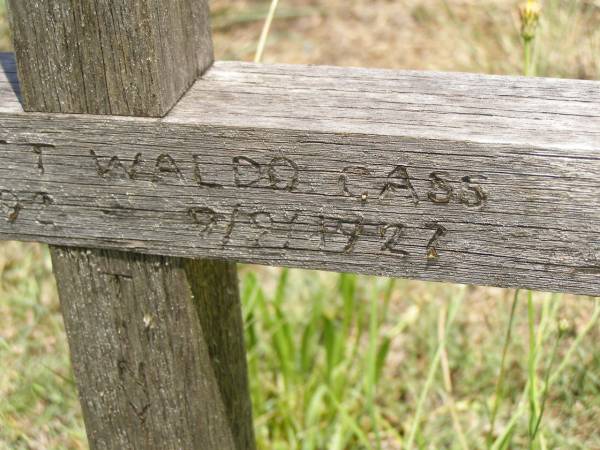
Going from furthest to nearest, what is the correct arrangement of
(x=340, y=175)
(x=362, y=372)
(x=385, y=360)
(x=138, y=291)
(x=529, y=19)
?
(x=385, y=360)
(x=362, y=372)
(x=529, y=19)
(x=138, y=291)
(x=340, y=175)

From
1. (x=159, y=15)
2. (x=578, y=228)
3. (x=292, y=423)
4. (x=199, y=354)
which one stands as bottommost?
(x=292, y=423)

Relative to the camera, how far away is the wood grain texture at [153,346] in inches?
46.5

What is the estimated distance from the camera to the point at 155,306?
119 centimetres

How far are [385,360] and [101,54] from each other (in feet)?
4.72

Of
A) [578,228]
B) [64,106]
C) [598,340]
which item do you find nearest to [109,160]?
[64,106]

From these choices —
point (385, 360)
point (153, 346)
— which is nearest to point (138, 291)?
point (153, 346)

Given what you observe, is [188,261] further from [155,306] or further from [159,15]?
[159,15]

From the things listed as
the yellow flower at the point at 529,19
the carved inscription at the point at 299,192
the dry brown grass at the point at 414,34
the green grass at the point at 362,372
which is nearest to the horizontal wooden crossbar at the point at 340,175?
the carved inscription at the point at 299,192

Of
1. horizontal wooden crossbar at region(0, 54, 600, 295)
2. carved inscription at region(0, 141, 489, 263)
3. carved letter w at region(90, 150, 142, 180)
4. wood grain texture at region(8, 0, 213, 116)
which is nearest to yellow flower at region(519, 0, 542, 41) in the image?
horizontal wooden crossbar at region(0, 54, 600, 295)

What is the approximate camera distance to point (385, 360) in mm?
2219

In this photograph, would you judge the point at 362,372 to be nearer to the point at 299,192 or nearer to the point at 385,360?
the point at 385,360

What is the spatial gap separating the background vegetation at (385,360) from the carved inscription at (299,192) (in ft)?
1.42

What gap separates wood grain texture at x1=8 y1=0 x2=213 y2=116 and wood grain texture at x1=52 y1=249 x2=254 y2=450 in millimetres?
248

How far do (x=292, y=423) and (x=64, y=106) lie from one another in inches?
46.4
